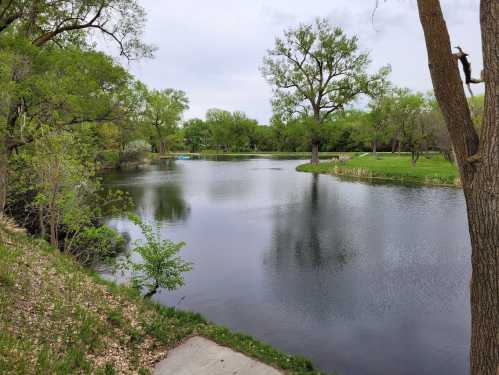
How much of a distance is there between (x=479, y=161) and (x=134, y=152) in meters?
54.6

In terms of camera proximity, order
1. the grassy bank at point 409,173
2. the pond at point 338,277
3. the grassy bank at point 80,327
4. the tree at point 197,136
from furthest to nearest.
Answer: the tree at point 197,136 → the grassy bank at point 409,173 → the pond at point 338,277 → the grassy bank at point 80,327

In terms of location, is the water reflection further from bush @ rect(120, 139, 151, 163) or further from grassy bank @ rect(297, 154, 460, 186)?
bush @ rect(120, 139, 151, 163)

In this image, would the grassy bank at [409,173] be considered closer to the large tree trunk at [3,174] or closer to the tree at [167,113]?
the large tree trunk at [3,174]

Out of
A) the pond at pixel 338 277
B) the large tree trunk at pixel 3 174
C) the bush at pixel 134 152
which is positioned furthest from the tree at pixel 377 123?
the large tree trunk at pixel 3 174

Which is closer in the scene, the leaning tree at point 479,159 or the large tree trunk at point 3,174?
the leaning tree at point 479,159

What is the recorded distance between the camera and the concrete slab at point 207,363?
4.92 m

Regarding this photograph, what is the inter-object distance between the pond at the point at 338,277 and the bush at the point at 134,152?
34.3m

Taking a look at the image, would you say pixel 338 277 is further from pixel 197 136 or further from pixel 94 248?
pixel 197 136

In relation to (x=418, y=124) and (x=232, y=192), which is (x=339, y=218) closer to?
(x=232, y=192)

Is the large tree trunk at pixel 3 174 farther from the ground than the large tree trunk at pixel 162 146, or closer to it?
closer to it

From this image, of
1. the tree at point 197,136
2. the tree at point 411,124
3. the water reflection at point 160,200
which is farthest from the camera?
the tree at point 197,136

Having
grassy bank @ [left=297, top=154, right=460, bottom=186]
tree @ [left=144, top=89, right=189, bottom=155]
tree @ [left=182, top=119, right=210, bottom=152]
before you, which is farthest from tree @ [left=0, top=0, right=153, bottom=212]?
tree @ [left=182, top=119, right=210, bottom=152]

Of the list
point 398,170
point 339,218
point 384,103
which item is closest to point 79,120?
point 339,218

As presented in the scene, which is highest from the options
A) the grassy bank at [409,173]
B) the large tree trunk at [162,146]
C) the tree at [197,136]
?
the tree at [197,136]
